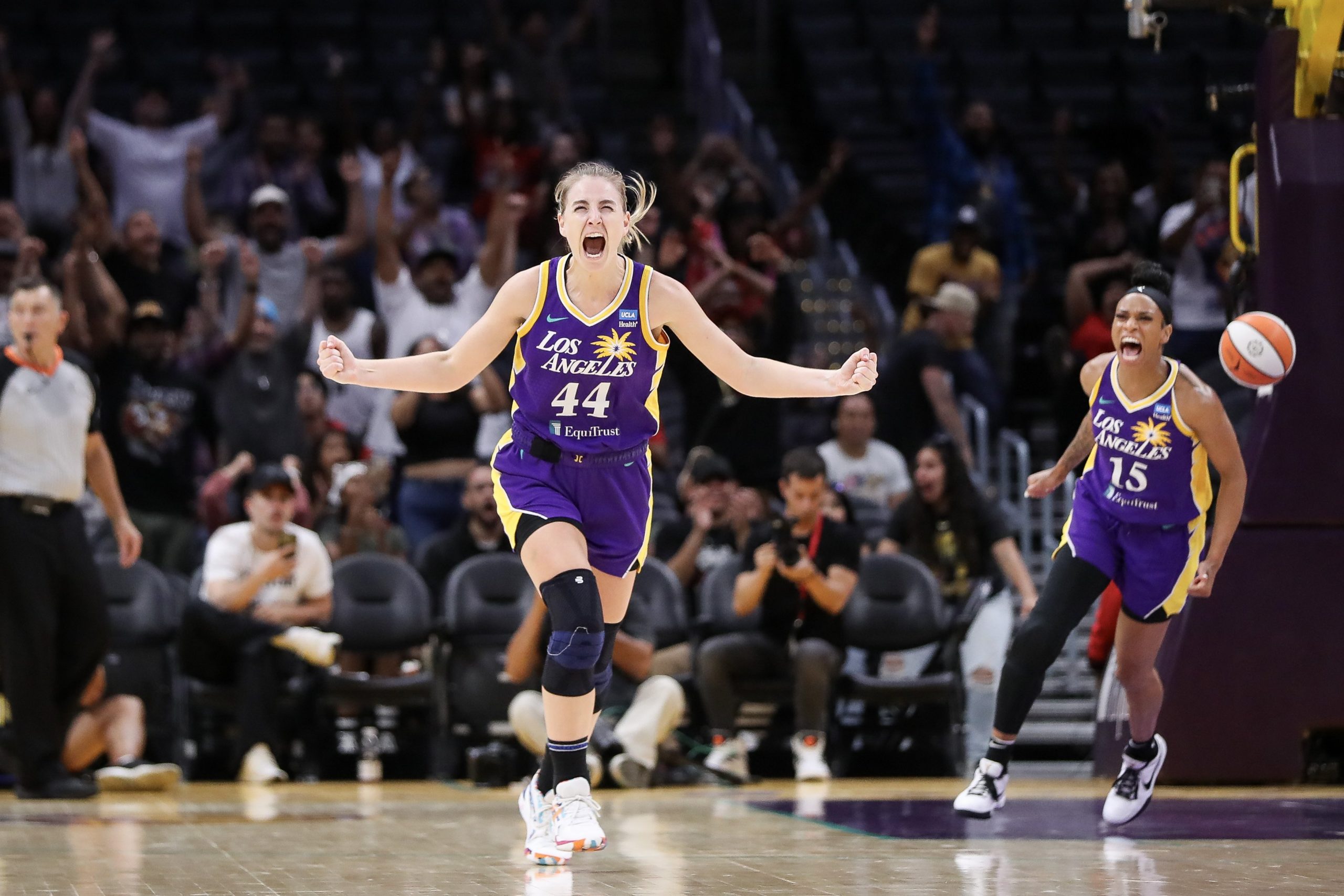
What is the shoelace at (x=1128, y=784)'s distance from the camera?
699cm

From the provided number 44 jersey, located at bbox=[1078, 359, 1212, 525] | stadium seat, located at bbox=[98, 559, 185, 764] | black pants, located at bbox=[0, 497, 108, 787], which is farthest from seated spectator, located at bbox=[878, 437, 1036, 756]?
black pants, located at bbox=[0, 497, 108, 787]

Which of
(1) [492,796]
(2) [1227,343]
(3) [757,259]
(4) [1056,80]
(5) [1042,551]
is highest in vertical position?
(4) [1056,80]

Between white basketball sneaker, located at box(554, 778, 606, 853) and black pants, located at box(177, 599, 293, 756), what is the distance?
412 centimetres

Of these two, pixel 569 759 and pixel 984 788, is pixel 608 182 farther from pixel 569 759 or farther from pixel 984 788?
pixel 984 788

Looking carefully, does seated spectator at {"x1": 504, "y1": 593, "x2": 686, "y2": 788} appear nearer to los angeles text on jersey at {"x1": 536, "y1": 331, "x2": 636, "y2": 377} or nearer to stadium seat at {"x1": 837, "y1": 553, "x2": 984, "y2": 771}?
stadium seat at {"x1": 837, "y1": 553, "x2": 984, "y2": 771}

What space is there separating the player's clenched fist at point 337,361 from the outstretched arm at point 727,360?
3.11ft

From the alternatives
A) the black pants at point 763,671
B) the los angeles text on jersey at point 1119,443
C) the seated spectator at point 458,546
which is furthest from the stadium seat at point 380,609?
the los angeles text on jersey at point 1119,443

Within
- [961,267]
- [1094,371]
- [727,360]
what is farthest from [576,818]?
[961,267]

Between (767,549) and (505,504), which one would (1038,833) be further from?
(767,549)

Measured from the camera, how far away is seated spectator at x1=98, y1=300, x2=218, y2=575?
10.8 m

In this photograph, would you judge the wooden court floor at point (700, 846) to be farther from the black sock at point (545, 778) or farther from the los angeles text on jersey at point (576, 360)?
the los angeles text on jersey at point (576, 360)

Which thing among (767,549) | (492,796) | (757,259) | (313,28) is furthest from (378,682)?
(313,28)

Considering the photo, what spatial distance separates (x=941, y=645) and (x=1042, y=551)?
2.39 meters

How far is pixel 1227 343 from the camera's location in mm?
7289
